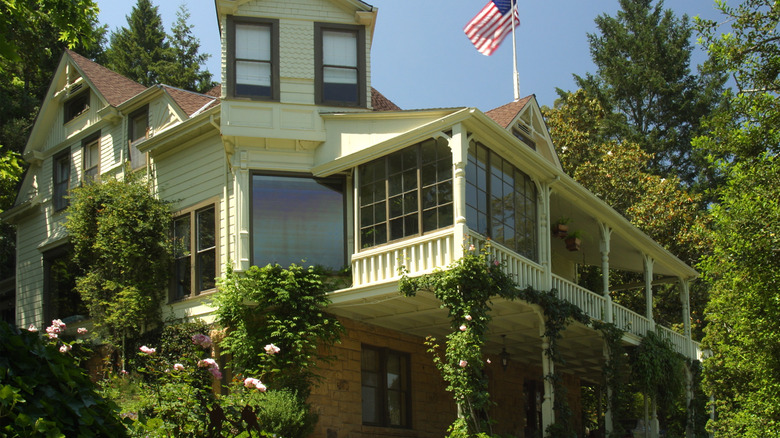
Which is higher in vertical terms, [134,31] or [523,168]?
[134,31]

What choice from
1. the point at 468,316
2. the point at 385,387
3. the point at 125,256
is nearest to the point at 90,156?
the point at 125,256

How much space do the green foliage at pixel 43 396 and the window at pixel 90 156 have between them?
17.1m

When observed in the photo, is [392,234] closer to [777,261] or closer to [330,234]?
[330,234]

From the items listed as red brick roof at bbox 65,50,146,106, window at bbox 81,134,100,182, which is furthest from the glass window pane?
window at bbox 81,134,100,182

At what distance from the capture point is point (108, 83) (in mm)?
23266

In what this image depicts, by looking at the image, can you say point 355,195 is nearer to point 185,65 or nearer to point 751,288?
point 751,288

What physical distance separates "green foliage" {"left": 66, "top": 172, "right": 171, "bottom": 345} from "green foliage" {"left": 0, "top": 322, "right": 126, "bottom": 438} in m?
12.5

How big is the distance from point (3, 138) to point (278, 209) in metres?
17.7

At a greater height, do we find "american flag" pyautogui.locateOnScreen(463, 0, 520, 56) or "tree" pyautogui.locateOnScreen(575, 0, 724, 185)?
"tree" pyautogui.locateOnScreen(575, 0, 724, 185)

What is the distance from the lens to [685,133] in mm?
40750

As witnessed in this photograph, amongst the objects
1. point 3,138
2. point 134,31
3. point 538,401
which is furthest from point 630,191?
point 134,31

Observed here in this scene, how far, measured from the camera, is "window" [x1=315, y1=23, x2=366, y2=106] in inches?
691

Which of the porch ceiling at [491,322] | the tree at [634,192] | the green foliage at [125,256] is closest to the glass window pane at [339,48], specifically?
the green foliage at [125,256]

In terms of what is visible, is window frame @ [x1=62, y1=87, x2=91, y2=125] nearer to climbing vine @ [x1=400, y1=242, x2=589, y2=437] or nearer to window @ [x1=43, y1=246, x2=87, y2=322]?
Result: window @ [x1=43, y1=246, x2=87, y2=322]
